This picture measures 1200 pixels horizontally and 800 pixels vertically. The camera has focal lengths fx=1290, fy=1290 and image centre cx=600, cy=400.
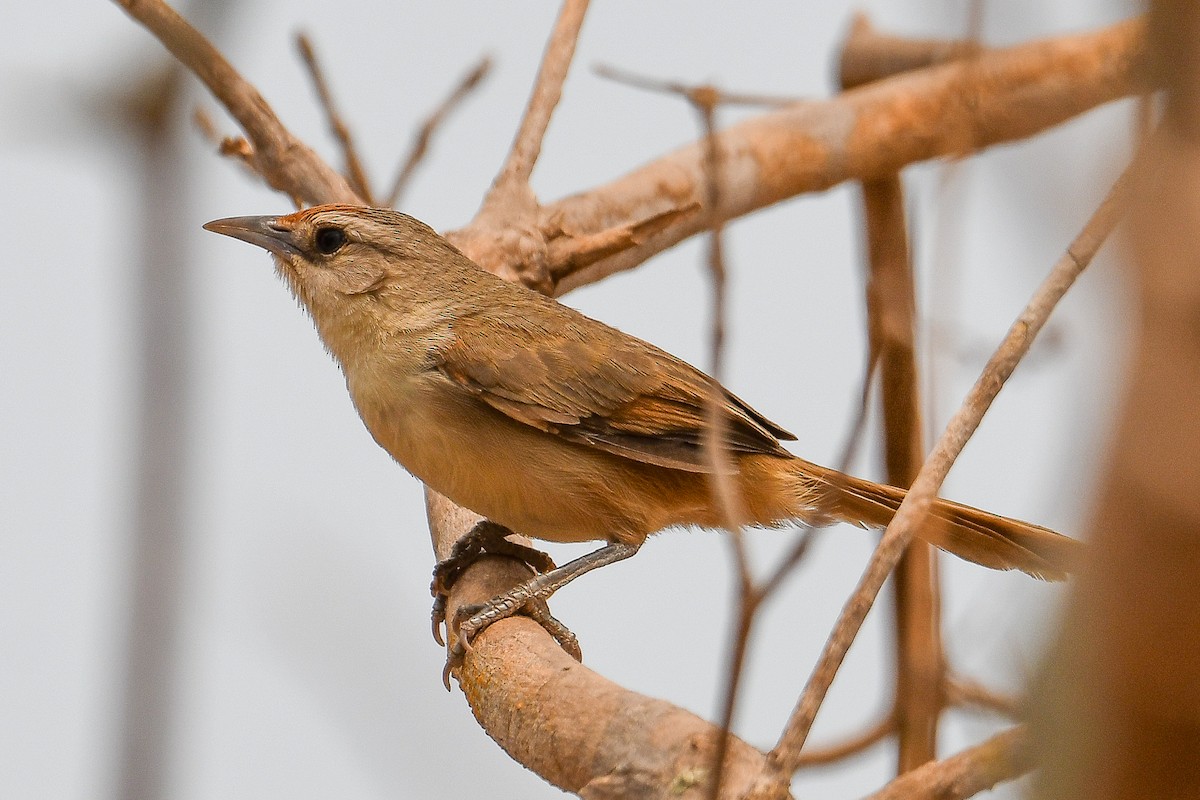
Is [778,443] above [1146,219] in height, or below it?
above

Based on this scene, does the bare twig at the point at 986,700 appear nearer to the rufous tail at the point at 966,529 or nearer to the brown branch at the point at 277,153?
the rufous tail at the point at 966,529

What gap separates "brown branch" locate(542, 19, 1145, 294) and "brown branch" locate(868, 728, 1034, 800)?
3308 millimetres

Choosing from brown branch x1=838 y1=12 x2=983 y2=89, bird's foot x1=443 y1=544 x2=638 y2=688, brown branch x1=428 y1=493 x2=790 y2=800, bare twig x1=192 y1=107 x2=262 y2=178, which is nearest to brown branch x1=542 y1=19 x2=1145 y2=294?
brown branch x1=838 y1=12 x2=983 y2=89

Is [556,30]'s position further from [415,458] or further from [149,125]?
[149,125]

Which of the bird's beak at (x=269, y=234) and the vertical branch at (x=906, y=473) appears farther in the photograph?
the bird's beak at (x=269, y=234)

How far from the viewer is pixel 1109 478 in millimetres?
1147

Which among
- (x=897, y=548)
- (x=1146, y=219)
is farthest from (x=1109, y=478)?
(x=897, y=548)

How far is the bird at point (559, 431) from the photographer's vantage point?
3889 millimetres

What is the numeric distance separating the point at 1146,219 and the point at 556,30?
4581 millimetres

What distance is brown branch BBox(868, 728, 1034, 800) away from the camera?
1.97m

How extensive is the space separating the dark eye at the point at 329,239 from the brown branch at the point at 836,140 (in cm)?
100

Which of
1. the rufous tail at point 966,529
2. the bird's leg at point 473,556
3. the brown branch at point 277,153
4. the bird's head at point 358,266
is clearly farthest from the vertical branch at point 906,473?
the brown branch at point 277,153

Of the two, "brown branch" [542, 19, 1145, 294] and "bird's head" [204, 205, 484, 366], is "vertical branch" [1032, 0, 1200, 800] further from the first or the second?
"brown branch" [542, 19, 1145, 294]

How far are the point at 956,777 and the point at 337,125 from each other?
14.7ft
